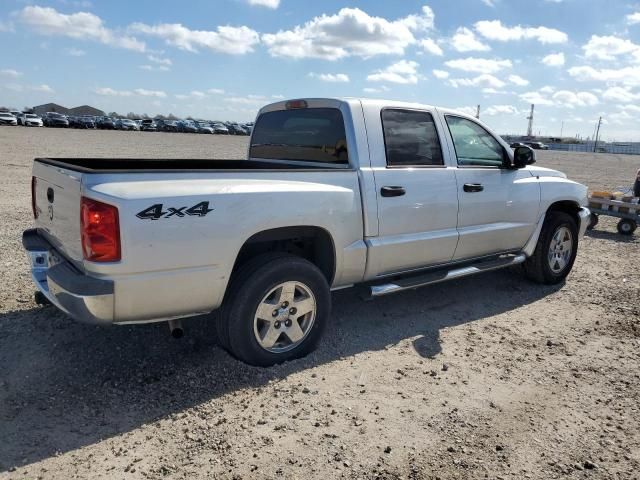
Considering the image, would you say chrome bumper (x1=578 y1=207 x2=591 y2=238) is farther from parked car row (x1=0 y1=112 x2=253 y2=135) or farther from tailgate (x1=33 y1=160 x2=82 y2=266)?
parked car row (x1=0 y1=112 x2=253 y2=135)

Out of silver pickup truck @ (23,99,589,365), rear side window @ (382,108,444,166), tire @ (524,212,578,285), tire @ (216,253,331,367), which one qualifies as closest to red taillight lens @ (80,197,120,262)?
silver pickup truck @ (23,99,589,365)

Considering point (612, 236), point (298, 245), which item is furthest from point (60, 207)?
point (612, 236)

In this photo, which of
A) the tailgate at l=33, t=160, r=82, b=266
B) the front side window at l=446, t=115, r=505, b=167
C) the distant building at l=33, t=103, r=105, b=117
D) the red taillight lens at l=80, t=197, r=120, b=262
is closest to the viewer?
the red taillight lens at l=80, t=197, r=120, b=262

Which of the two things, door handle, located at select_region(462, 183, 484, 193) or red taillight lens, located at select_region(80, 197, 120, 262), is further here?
door handle, located at select_region(462, 183, 484, 193)

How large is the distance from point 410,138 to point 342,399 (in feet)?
7.71

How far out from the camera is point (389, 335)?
4594 millimetres

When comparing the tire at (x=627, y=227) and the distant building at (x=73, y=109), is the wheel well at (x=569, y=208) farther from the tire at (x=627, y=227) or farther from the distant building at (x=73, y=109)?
the distant building at (x=73, y=109)

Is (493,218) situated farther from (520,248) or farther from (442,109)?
(442,109)

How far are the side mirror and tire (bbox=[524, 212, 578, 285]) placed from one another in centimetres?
94

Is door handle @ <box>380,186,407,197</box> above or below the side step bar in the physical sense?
above

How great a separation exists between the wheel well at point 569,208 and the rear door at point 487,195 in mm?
621

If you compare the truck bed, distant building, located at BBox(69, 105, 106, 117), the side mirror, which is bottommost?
the truck bed

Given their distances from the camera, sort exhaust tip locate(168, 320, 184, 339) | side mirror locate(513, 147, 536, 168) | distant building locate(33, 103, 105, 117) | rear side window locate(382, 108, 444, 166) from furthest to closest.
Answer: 1. distant building locate(33, 103, 105, 117)
2. side mirror locate(513, 147, 536, 168)
3. rear side window locate(382, 108, 444, 166)
4. exhaust tip locate(168, 320, 184, 339)

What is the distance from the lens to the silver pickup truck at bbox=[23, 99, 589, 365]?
3.08 m
